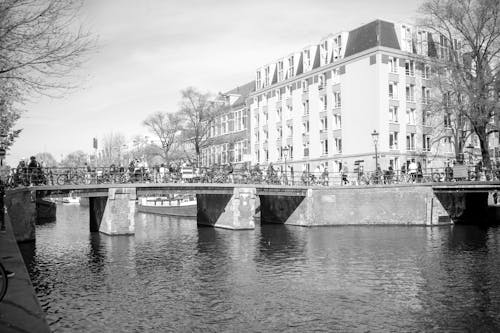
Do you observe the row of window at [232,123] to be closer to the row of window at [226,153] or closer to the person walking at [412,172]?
the row of window at [226,153]

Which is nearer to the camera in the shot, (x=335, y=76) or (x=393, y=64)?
(x=393, y=64)

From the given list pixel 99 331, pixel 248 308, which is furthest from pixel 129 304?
pixel 248 308

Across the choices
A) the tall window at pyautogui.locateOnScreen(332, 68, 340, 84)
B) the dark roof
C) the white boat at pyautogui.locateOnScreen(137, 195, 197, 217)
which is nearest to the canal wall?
the white boat at pyautogui.locateOnScreen(137, 195, 197, 217)

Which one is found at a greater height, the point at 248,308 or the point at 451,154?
the point at 451,154

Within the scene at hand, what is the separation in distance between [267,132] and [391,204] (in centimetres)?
3491

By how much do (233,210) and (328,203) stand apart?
320 inches

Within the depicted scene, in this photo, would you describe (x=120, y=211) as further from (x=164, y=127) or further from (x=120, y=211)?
(x=164, y=127)

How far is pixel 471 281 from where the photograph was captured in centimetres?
1767

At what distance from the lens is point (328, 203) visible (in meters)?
40.2

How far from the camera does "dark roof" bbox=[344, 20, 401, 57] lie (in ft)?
176

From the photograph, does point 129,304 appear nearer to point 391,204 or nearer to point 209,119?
point 391,204

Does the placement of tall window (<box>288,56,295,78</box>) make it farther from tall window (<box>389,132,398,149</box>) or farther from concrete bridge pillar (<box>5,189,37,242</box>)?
concrete bridge pillar (<box>5,189,37,242</box>)

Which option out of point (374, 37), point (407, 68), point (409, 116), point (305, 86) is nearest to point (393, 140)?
point (409, 116)

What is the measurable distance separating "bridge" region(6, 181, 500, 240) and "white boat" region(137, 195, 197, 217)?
48.2ft
